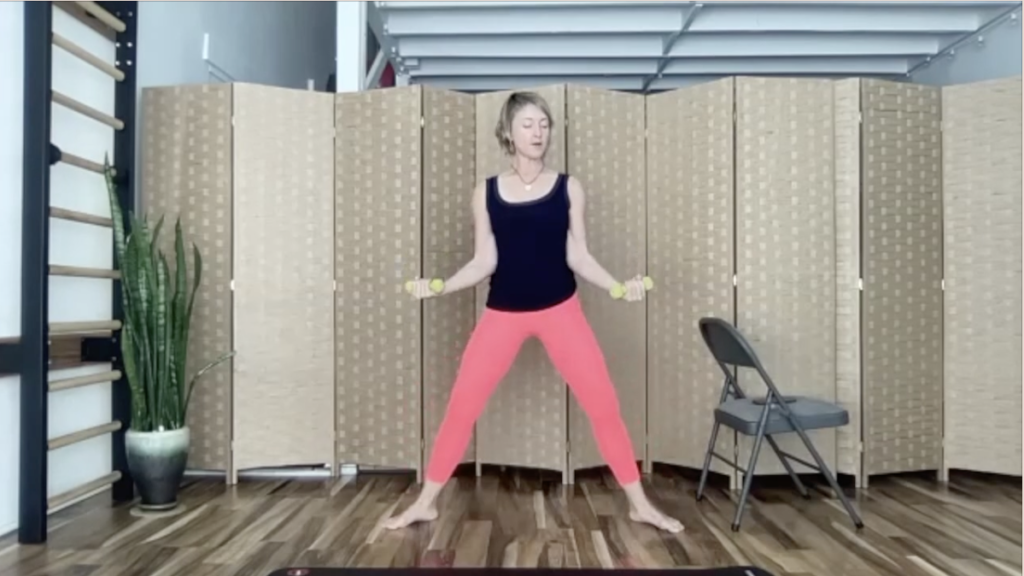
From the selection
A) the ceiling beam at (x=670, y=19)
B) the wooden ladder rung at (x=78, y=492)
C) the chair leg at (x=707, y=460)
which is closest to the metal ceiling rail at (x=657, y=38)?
the ceiling beam at (x=670, y=19)

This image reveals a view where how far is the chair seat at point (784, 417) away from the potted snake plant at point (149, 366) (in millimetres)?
2155

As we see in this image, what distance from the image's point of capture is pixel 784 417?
2.99 m

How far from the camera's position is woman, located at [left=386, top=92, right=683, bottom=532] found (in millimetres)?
2818

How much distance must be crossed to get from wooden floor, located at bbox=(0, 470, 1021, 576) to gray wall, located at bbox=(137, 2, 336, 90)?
199 cm

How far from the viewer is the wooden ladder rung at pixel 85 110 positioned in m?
2.81

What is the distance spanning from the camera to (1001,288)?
3.62 meters

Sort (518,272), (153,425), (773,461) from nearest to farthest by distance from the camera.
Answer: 1. (518,272)
2. (153,425)
3. (773,461)

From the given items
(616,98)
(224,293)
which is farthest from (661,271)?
(224,293)

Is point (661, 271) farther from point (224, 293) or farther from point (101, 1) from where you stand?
point (101, 1)

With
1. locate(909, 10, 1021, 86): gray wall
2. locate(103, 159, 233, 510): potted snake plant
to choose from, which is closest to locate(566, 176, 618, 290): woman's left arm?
locate(103, 159, 233, 510): potted snake plant

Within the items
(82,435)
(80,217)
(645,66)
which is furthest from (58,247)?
(645,66)

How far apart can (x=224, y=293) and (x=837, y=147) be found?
282 centimetres

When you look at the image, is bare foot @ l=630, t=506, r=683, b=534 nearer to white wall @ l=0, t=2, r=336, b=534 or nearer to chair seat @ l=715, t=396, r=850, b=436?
chair seat @ l=715, t=396, r=850, b=436

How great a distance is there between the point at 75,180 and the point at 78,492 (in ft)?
3.87
